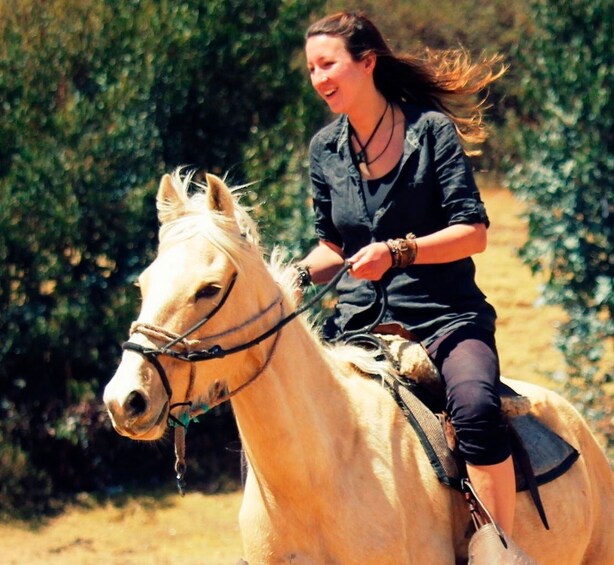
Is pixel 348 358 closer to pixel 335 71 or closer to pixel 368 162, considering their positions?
pixel 368 162

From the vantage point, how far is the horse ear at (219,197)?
135 inches

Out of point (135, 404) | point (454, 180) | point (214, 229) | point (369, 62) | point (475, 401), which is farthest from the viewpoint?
point (369, 62)

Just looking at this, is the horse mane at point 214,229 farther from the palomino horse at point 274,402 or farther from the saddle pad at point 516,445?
the saddle pad at point 516,445

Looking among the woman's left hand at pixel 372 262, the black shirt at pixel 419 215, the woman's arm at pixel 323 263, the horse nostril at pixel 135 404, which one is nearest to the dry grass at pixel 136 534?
the woman's arm at pixel 323 263

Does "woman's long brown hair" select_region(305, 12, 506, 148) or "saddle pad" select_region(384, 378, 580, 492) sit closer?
"saddle pad" select_region(384, 378, 580, 492)

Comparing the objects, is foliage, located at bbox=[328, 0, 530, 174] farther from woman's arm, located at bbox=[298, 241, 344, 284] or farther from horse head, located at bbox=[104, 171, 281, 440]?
horse head, located at bbox=[104, 171, 281, 440]

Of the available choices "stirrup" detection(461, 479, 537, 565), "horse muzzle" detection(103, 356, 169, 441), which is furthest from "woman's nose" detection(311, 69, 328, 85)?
"stirrup" detection(461, 479, 537, 565)

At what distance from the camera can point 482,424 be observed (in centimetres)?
386

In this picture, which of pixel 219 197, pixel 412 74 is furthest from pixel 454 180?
pixel 219 197

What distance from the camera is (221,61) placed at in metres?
9.51

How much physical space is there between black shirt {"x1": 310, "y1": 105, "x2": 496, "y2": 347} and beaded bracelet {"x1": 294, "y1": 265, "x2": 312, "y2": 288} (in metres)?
0.18

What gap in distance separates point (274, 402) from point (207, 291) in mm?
476

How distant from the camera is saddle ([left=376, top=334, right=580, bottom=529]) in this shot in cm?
393

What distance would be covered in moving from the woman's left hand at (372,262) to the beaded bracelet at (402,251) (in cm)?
2
